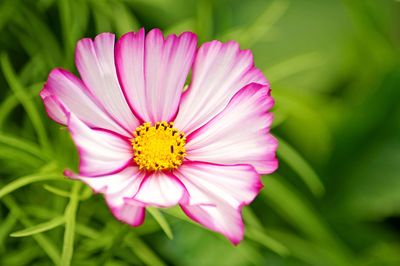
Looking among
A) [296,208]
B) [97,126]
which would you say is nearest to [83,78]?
[97,126]

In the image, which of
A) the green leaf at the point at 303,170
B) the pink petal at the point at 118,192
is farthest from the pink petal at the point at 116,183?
the green leaf at the point at 303,170

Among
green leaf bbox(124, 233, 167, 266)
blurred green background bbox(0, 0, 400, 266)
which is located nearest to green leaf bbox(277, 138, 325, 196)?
blurred green background bbox(0, 0, 400, 266)

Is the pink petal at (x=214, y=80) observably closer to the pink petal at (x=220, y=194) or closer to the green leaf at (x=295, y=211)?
the pink petal at (x=220, y=194)

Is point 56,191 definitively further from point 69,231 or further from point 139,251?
point 139,251

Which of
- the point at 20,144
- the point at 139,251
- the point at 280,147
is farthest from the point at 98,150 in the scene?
the point at 280,147

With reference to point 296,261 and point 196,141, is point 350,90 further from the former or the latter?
point 196,141
